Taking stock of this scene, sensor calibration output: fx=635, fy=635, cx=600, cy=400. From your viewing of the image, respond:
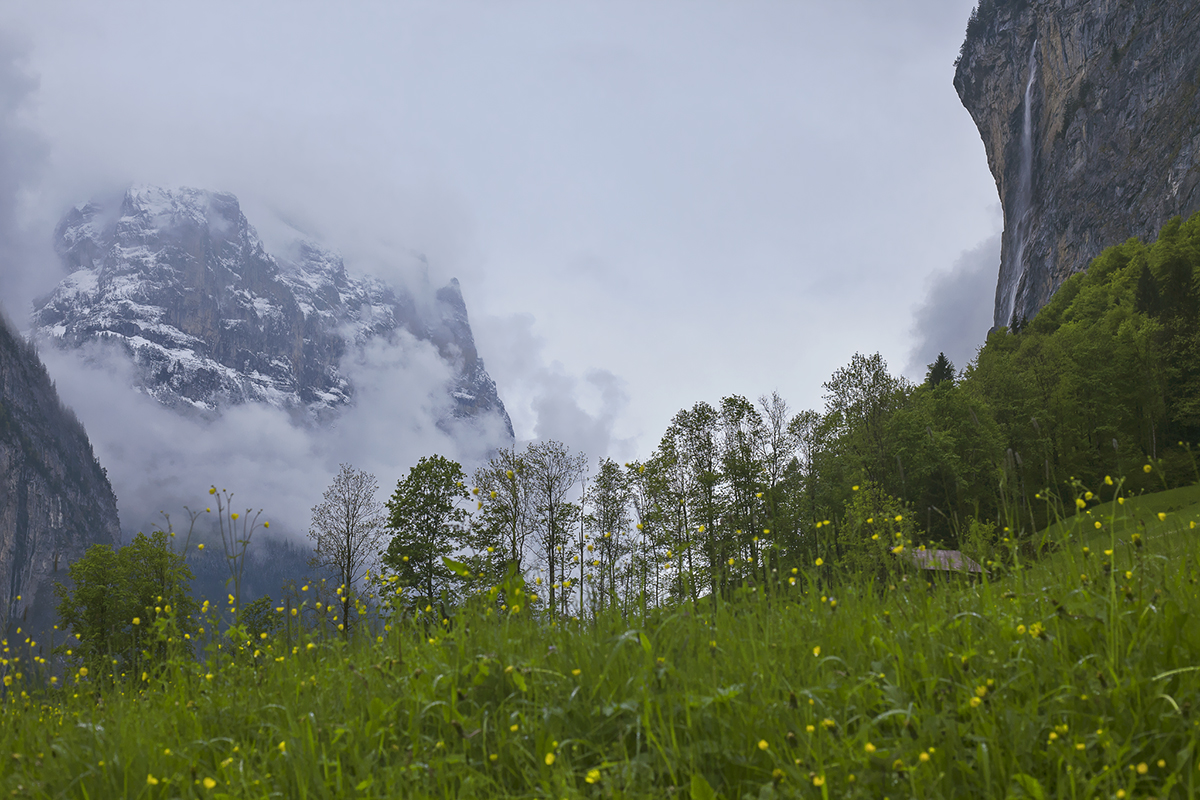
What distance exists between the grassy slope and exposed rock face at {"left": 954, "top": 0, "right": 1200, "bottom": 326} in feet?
417

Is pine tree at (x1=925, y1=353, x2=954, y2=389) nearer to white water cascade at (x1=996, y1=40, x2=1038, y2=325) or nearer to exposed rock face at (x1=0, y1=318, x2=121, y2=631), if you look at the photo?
white water cascade at (x1=996, y1=40, x2=1038, y2=325)

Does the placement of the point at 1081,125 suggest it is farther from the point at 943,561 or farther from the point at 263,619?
the point at 263,619

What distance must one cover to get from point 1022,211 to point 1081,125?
2054 centimetres

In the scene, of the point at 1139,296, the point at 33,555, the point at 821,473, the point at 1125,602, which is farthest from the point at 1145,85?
the point at 33,555

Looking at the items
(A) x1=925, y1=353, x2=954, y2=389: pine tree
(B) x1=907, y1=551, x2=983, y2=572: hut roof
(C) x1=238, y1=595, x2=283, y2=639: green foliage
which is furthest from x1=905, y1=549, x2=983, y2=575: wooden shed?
(A) x1=925, y1=353, x2=954, y2=389: pine tree

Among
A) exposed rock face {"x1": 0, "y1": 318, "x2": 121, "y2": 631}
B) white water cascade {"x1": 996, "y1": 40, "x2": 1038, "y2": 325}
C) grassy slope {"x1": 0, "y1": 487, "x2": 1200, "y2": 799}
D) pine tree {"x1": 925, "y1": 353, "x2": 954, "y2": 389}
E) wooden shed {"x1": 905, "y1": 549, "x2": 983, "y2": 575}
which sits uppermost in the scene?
white water cascade {"x1": 996, "y1": 40, "x2": 1038, "y2": 325}

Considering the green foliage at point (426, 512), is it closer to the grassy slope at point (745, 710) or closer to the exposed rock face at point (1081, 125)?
the grassy slope at point (745, 710)

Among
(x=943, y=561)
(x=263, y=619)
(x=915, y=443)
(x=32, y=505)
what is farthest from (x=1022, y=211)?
(x=32, y=505)

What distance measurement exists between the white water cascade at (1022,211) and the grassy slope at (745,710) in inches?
6111

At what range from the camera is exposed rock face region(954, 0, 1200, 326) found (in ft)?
341

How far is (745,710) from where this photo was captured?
3068mm

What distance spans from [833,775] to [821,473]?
39.3m

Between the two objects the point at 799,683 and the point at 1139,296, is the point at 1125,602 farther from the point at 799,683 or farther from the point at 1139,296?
the point at 1139,296

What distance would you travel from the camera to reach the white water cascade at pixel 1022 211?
134500 mm
